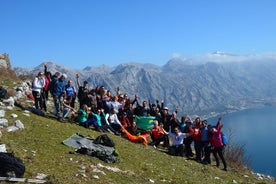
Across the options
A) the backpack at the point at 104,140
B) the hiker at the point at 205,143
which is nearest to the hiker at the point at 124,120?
the hiker at the point at 205,143

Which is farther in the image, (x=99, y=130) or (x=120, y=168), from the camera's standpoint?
(x=99, y=130)

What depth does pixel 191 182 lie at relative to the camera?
53.4ft

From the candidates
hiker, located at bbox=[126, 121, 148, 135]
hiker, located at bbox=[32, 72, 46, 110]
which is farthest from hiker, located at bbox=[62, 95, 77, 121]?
hiker, located at bbox=[126, 121, 148, 135]

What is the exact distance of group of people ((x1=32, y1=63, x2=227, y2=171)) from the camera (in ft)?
73.3

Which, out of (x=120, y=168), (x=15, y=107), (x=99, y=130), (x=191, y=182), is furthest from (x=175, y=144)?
(x=15, y=107)

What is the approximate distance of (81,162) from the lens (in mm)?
14000

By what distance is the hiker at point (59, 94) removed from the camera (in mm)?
21953

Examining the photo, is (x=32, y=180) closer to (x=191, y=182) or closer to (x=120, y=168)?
(x=120, y=168)

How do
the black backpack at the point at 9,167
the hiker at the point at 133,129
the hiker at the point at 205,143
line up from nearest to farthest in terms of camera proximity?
the black backpack at the point at 9,167 → the hiker at the point at 205,143 → the hiker at the point at 133,129

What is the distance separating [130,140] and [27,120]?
6.86m

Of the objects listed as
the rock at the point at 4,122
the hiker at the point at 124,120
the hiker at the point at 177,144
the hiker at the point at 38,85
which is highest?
the hiker at the point at 38,85

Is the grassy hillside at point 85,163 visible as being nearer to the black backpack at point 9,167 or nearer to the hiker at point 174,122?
the black backpack at point 9,167

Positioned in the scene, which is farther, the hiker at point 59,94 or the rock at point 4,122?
the hiker at point 59,94

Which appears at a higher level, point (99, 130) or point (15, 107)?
point (15, 107)
